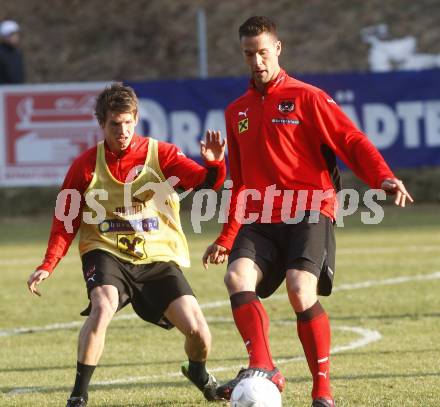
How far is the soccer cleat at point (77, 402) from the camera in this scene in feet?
20.9

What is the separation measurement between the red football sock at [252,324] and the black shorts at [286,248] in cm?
22

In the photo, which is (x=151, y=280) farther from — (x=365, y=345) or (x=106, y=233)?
(x=365, y=345)

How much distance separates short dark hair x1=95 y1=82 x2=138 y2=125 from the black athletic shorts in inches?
30.4

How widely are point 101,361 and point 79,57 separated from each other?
1813 centimetres

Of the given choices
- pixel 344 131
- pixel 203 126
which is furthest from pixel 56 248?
pixel 203 126

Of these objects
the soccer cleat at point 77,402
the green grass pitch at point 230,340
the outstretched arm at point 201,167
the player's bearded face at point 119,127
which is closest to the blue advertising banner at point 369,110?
the green grass pitch at point 230,340

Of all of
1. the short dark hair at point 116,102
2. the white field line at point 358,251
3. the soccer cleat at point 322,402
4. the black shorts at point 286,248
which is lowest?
the soccer cleat at point 322,402

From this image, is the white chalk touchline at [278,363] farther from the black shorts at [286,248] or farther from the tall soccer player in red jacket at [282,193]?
the black shorts at [286,248]

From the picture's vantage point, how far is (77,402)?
639cm

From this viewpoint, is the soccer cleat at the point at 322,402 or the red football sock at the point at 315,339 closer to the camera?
the soccer cleat at the point at 322,402

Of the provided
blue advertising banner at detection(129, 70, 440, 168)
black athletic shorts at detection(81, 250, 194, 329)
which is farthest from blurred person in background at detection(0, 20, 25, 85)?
black athletic shorts at detection(81, 250, 194, 329)

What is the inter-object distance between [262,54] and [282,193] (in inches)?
29.0

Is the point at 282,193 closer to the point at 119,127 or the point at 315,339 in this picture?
the point at 315,339

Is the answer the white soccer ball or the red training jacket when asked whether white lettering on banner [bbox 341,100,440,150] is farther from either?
the white soccer ball
